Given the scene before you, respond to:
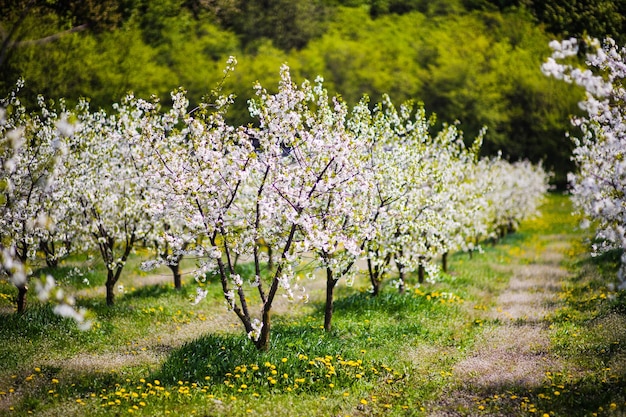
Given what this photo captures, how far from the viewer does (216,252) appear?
9.48m

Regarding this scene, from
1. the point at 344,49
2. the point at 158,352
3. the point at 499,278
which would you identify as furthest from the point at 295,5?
the point at 158,352

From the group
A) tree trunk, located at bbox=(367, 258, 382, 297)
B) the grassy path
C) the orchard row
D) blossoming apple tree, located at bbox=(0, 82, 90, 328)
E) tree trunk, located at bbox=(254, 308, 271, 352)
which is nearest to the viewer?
the grassy path

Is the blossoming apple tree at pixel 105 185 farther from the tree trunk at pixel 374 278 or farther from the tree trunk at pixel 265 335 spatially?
the tree trunk at pixel 374 278

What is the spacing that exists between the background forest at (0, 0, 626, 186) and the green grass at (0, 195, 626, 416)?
647 inches

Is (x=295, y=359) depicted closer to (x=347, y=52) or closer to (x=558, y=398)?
(x=558, y=398)

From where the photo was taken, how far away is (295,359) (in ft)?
32.6

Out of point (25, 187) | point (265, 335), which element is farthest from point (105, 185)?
point (265, 335)

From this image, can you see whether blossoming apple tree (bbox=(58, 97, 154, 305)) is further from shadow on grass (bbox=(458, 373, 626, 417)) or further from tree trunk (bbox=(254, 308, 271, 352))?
shadow on grass (bbox=(458, 373, 626, 417))

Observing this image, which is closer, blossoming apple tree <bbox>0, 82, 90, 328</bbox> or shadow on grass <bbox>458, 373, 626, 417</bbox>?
shadow on grass <bbox>458, 373, 626, 417</bbox>

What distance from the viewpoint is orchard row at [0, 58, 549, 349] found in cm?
970

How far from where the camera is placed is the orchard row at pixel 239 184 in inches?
382

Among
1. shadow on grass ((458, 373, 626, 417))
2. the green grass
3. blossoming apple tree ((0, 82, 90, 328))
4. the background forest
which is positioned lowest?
the green grass

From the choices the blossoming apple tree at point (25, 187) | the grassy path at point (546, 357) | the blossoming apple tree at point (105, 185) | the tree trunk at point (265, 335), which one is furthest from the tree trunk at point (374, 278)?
the blossoming apple tree at point (25, 187)

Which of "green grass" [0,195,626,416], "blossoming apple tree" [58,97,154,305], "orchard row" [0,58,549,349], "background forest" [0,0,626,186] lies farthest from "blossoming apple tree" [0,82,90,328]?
"background forest" [0,0,626,186]
